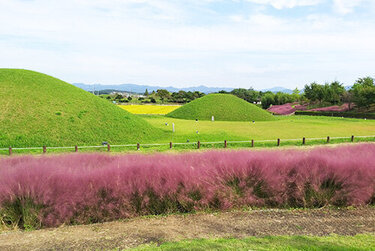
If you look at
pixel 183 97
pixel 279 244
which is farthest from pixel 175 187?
pixel 183 97

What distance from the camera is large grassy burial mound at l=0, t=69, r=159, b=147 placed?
1830cm

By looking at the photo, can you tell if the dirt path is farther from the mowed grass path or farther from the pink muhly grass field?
the mowed grass path

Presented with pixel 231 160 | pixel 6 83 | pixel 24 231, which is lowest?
pixel 24 231

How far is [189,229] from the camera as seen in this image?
18.5 ft

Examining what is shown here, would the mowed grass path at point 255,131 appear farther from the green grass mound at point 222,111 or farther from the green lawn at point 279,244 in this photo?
the green lawn at point 279,244

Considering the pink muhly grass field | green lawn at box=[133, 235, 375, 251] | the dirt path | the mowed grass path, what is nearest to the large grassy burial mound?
the mowed grass path

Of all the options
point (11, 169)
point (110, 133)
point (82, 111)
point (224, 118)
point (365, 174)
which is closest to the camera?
point (11, 169)

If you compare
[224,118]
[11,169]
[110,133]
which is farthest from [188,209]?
[224,118]

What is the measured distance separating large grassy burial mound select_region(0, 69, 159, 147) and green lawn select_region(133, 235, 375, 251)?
1521 cm

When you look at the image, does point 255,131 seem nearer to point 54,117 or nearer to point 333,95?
point 54,117

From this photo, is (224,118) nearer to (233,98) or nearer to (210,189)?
(233,98)

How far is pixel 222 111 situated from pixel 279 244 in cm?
3942

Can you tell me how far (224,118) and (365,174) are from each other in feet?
113

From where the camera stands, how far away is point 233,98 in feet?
163
